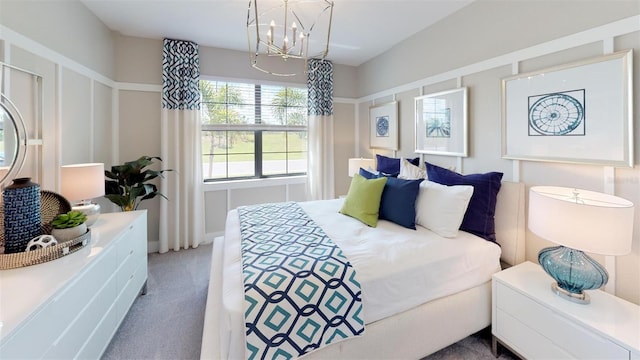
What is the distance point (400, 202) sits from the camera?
6.84ft

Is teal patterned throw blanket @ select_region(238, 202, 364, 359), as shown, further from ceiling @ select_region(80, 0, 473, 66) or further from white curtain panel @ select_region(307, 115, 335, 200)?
white curtain panel @ select_region(307, 115, 335, 200)

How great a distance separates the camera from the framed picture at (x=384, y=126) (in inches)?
132

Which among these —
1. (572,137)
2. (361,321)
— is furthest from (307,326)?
(572,137)

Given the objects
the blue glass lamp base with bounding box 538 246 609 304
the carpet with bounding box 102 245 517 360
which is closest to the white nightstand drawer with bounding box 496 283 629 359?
the blue glass lamp base with bounding box 538 246 609 304

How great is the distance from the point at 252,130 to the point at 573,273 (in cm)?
360

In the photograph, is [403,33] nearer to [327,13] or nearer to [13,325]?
[327,13]

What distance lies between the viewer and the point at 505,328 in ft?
5.37

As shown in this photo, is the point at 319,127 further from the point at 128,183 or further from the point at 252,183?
the point at 128,183

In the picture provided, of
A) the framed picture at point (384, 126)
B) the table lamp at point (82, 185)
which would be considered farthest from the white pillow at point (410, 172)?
the table lamp at point (82, 185)

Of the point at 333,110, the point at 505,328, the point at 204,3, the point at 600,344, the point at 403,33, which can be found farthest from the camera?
the point at 333,110

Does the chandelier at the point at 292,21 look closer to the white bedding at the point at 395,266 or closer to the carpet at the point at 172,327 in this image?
the white bedding at the point at 395,266

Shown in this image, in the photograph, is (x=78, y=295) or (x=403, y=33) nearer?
(x=78, y=295)

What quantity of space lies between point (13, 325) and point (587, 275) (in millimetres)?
2539

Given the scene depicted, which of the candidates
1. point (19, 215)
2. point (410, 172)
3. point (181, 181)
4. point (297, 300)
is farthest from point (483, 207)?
point (181, 181)
